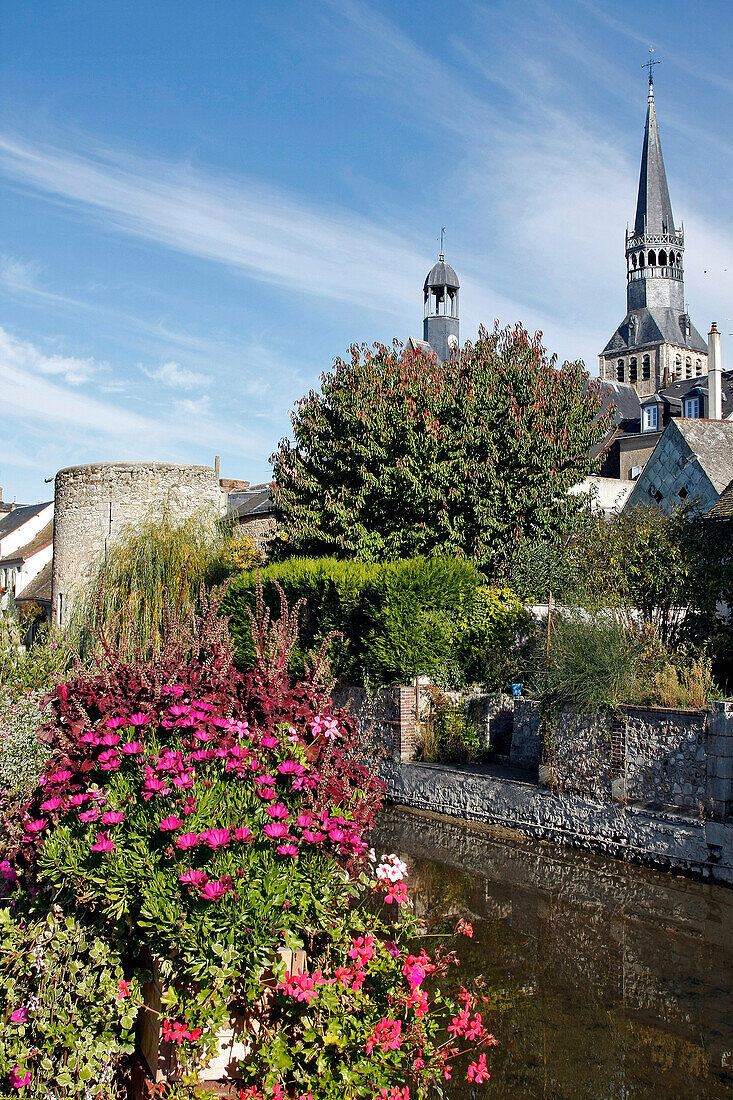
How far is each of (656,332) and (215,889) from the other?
80.3 m

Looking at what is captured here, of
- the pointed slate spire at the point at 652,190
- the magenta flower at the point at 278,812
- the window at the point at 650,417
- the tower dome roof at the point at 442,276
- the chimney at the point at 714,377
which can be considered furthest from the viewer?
the pointed slate spire at the point at 652,190

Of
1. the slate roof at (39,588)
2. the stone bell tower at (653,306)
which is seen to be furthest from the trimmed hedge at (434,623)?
the stone bell tower at (653,306)

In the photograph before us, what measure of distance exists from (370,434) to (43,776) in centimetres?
1445

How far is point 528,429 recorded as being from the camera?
18000 millimetres

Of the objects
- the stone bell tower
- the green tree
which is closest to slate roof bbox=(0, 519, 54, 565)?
the green tree

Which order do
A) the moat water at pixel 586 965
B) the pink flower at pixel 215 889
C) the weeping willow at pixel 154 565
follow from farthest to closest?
the weeping willow at pixel 154 565 < the moat water at pixel 586 965 < the pink flower at pixel 215 889

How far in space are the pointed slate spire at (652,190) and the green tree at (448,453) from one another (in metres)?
60.4

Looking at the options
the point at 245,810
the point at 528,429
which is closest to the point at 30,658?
the point at 245,810

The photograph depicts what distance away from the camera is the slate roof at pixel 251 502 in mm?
28428

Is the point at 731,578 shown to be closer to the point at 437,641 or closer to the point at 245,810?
the point at 437,641

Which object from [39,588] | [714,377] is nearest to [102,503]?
[39,588]

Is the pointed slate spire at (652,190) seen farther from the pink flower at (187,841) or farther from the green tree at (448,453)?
the pink flower at (187,841)

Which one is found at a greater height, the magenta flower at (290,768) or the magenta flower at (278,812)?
the magenta flower at (290,768)

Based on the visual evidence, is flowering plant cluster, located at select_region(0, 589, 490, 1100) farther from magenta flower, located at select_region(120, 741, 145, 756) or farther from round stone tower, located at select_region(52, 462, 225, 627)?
round stone tower, located at select_region(52, 462, 225, 627)
